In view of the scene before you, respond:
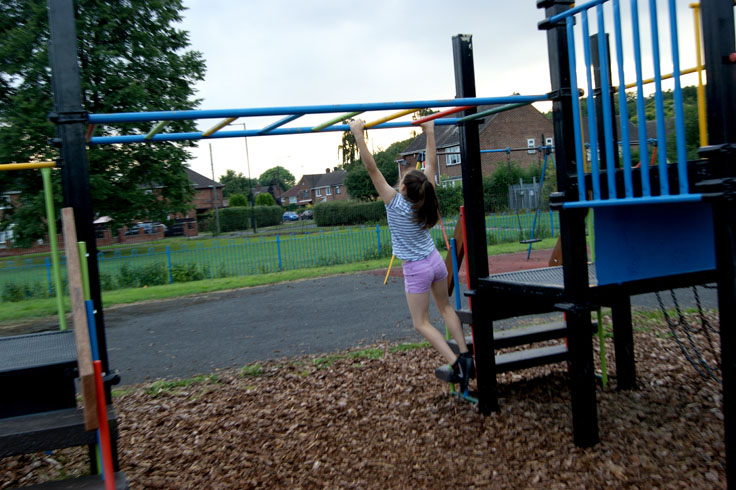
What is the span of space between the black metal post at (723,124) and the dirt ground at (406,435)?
1.21 metres

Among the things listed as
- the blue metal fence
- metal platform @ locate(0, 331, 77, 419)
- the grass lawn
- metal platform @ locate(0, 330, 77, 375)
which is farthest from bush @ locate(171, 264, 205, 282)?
metal platform @ locate(0, 331, 77, 419)

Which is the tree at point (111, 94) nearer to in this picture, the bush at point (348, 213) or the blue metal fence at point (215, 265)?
the blue metal fence at point (215, 265)

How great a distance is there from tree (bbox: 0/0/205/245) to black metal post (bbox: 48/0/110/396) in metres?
13.5

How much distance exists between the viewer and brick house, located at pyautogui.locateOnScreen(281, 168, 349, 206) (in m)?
84.6

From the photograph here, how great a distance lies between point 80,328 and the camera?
96.9 inches

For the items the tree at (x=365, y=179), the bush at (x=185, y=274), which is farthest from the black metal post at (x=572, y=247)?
the tree at (x=365, y=179)

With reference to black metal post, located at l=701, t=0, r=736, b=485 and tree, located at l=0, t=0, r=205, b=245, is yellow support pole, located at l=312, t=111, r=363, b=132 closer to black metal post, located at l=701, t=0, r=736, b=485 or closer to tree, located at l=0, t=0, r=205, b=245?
black metal post, located at l=701, t=0, r=736, b=485

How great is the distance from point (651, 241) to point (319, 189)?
90408 millimetres

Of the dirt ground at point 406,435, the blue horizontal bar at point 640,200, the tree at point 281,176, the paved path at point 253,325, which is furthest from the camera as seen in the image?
the tree at point 281,176

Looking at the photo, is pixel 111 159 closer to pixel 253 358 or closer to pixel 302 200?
pixel 253 358

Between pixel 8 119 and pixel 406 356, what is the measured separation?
14.9m

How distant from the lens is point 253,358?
656 centimetres

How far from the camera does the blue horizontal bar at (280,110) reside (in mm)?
2826

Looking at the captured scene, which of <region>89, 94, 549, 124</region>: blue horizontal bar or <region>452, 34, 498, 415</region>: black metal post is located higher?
<region>89, 94, 549, 124</region>: blue horizontal bar
